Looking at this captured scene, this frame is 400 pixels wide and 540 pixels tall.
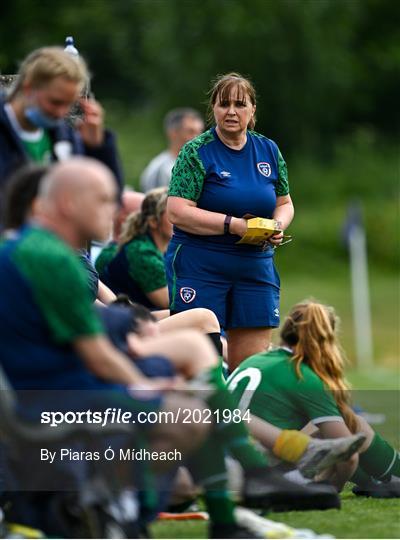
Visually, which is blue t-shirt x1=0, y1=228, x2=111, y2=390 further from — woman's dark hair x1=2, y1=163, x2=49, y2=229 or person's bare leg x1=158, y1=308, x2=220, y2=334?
person's bare leg x1=158, y1=308, x2=220, y2=334

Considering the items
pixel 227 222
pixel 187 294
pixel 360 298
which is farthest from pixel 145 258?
pixel 360 298

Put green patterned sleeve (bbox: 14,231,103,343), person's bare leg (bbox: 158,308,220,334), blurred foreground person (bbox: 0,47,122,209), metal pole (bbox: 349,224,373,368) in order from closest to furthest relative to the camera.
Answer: green patterned sleeve (bbox: 14,231,103,343) → blurred foreground person (bbox: 0,47,122,209) → person's bare leg (bbox: 158,308,220,334) → metal pole (bbox: 349,224,373,368)

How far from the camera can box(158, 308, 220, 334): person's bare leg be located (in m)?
6.78

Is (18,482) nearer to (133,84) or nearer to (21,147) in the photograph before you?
(21,147)

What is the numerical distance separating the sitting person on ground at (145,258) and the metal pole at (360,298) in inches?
489

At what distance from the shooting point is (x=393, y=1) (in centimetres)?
4503

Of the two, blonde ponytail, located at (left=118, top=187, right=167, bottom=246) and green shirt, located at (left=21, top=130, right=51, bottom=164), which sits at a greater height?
blonde ponytail, located at (left=118, top=187, right=167, bottom=246)

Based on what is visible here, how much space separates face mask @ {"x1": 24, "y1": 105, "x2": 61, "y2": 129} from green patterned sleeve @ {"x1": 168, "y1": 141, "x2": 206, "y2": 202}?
7.57ft

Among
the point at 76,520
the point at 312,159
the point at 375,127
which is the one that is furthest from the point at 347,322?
the point at 76,520

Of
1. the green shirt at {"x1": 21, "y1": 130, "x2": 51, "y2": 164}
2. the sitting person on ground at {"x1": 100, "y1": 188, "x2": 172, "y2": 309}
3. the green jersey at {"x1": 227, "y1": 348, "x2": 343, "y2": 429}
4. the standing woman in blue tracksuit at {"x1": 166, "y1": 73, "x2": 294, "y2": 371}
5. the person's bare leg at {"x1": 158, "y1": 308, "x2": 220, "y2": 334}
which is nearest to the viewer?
the green shirt at {"x1": 21, "y1": 130, "x2": 51, "y2": 164}

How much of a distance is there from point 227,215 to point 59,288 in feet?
10.3

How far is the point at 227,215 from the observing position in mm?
7590

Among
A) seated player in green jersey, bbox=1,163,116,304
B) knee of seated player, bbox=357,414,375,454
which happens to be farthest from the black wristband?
seated player in green jersey, bbox=1,163,116,304

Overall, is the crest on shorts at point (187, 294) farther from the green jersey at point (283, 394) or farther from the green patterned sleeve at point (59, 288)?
the green patterned sleeve at point (59, 288)
